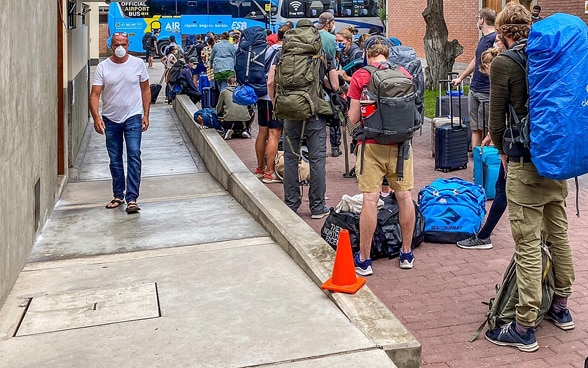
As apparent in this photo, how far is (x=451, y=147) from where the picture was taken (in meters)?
10.2

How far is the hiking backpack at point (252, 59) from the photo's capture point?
1045 cm

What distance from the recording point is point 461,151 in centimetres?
1033

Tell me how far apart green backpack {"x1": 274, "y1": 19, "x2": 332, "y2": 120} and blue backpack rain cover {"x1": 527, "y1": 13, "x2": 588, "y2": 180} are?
11.1 ft

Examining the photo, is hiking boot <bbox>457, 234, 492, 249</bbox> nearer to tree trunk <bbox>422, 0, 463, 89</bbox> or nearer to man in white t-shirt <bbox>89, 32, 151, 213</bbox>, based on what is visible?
man in white t-shirt <bbox>89, 32, 151, 213</bbox>

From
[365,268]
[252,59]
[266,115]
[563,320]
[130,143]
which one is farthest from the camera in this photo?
[252,59]

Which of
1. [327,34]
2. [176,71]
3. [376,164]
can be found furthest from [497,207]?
[176,71]

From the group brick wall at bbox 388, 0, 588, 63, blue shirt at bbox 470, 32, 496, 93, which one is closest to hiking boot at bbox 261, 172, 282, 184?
blue shirt at bbox 470, 32, 496, 93

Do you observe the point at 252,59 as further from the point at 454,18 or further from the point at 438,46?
the point at 454,18

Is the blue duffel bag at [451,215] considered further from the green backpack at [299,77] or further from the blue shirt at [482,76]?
the blue shirt at [482,76]

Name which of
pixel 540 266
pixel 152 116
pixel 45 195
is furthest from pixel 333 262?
pixel 152 116

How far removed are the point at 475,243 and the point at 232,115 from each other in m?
7.23

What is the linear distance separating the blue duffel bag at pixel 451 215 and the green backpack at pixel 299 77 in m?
1.48

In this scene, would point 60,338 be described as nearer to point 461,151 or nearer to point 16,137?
point 16,137

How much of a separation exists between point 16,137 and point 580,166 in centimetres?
388
